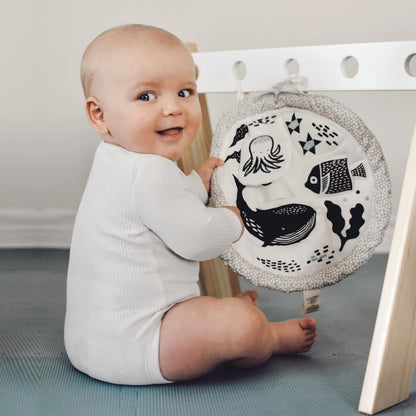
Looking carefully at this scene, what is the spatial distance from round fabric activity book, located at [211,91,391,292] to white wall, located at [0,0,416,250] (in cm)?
79

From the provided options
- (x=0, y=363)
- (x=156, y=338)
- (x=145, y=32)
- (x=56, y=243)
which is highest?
(x=145, y=32)

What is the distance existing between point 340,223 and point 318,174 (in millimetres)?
92

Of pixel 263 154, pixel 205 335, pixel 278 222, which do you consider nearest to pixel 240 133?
pixel 263 154

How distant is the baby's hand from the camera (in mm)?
983

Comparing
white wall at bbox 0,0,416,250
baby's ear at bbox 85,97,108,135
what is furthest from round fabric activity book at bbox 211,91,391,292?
white wall at bbox 0,0,416,250

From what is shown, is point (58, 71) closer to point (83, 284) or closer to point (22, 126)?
point (22, 126)

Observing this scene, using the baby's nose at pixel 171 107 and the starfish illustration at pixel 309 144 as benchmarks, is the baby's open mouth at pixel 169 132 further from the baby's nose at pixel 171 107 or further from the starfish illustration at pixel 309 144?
the starfish illustration at pixel 309 144

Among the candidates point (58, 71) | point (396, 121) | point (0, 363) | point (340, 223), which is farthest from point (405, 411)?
point (58, 71)

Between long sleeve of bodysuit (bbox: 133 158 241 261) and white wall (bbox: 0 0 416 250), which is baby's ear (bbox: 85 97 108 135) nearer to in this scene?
long sleeve of bodysuit (bbox: 133 158 241 261)

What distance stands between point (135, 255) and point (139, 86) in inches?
9.1

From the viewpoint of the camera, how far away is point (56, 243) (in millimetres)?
1872

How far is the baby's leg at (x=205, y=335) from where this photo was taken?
0.79 m

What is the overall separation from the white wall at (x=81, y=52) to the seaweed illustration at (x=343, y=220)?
84cm

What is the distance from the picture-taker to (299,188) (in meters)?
1.01
